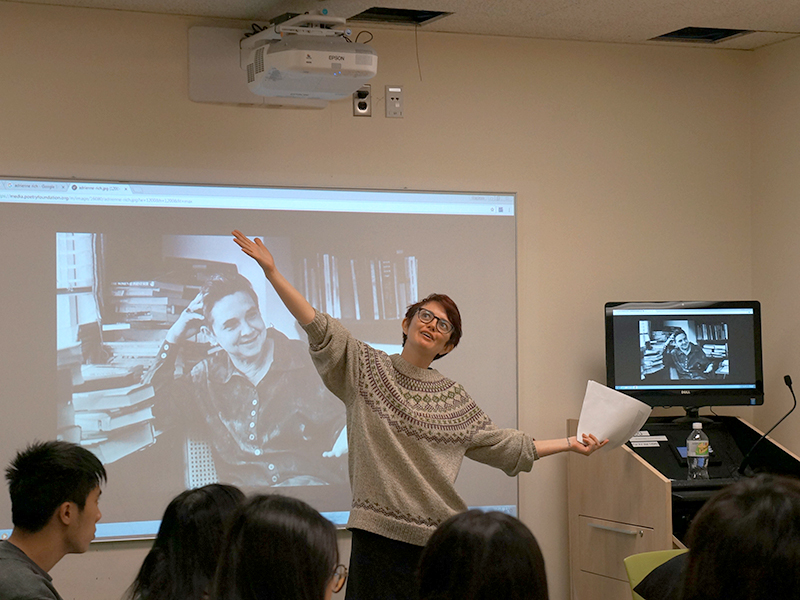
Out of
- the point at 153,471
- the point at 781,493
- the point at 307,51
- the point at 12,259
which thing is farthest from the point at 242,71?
the point at 781,493

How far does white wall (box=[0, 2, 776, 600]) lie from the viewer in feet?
11.1

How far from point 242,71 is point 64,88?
0.70 metres

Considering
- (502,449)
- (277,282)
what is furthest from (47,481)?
(502,449)

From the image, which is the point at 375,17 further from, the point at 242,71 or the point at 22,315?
the point at 22,315

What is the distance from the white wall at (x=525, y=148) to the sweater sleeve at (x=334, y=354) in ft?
3.92

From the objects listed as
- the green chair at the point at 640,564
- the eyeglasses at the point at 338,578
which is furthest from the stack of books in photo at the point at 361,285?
the eyeglasses at the point at 338,578

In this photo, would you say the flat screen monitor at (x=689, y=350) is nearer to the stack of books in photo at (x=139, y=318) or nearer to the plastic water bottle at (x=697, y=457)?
the plastic water bottle at (x=697, y=457)

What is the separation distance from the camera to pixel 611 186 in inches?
157

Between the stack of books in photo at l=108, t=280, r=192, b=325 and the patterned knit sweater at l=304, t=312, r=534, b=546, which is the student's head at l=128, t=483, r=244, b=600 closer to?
the patterned knit sweater at l=304, t=312, r=534, b=546

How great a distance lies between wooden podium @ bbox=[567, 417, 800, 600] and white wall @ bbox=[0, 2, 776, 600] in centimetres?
13

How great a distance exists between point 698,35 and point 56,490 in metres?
3.44

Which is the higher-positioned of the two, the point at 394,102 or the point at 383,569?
the point at 394,102

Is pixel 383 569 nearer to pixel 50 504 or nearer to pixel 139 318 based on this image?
pixel 50 504

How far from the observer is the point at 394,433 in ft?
8.56
